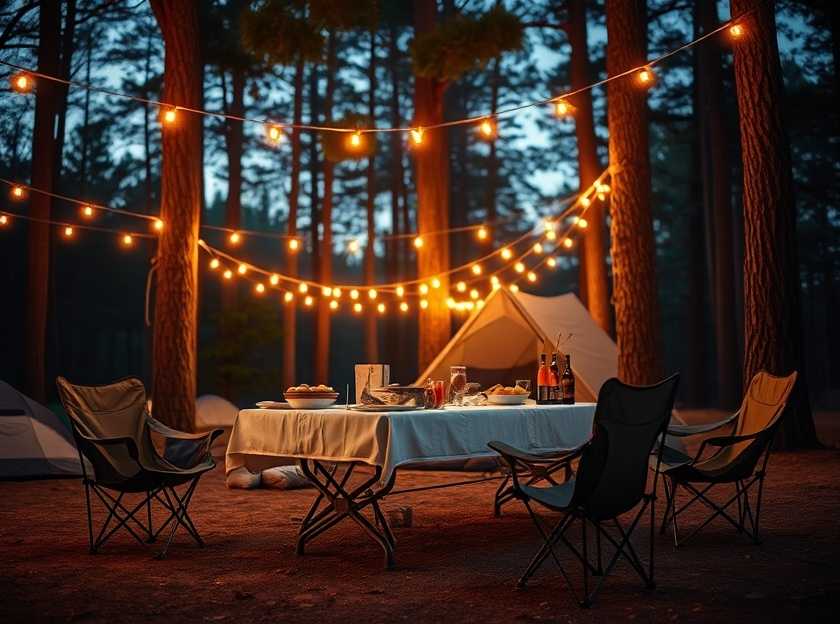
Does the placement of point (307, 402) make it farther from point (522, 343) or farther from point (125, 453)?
point (522, 343)

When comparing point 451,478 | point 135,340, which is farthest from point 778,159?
point 135,340

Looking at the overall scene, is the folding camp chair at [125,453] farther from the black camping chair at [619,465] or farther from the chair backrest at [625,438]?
the chair backrest at [625,438]

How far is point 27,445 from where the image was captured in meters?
7.25

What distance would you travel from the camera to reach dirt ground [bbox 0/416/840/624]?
2.99 meters

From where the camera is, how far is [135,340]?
33906 mm

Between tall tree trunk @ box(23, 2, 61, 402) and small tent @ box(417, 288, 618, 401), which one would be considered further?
tall tree trunk @ box(23, 2, 61, 402)

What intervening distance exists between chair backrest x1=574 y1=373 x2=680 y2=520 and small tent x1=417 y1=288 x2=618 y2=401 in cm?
473

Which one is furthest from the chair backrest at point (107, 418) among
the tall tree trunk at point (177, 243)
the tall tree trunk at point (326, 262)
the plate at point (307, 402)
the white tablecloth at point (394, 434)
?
the tall tree trunk at point (326, 262)

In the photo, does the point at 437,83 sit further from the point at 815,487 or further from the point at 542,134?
the point at 542,134

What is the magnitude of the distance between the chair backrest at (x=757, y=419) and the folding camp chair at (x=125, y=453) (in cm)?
235

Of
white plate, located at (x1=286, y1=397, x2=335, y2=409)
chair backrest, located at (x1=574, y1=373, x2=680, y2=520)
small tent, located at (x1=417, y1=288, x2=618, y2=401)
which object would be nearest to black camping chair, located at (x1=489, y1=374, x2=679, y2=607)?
chair backrest, located at (x1=574, y1=373, x2=680, y2=520)

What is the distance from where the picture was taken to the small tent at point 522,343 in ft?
27.7

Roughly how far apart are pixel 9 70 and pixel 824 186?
14369 millimetres

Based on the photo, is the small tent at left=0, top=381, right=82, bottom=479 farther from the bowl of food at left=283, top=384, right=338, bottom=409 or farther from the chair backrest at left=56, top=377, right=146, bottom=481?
the bowl of food at left=283, top=384, right=338, bottom=409
